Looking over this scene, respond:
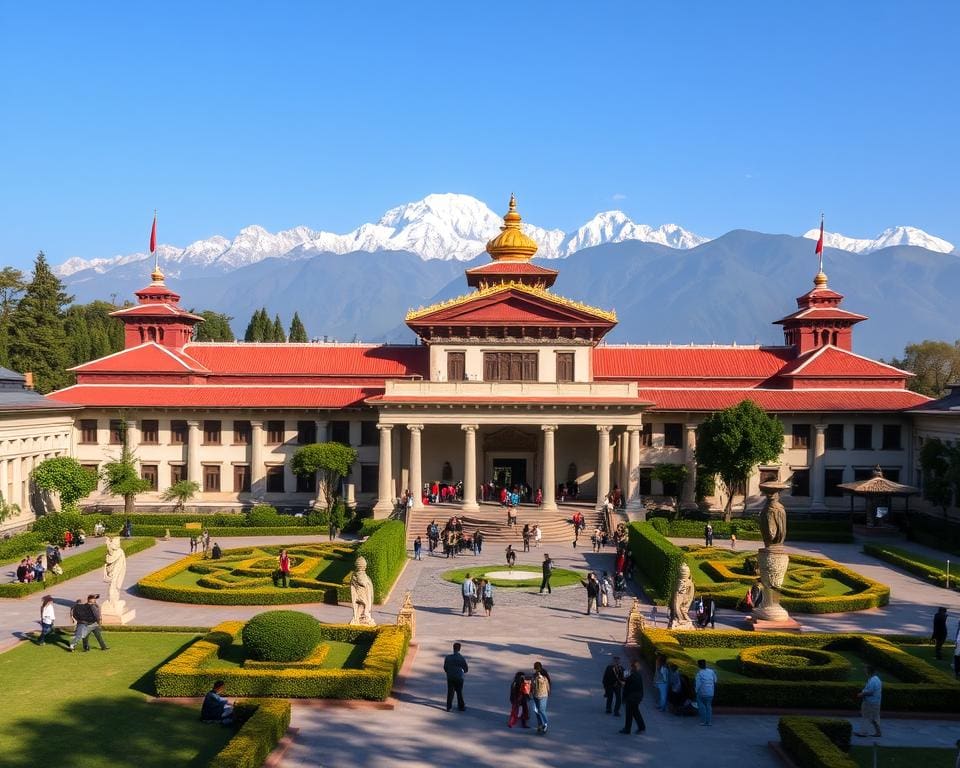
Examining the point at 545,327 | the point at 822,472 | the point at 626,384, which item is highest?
the point at 545,327

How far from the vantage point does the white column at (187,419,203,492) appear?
6394cm

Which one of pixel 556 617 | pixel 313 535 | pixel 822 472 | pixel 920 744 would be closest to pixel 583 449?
pixel 822 472

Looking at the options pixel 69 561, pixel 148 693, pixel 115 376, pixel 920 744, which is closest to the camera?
pixel 920 744

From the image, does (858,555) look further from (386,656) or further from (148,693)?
(148,693)

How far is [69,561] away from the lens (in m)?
45.2

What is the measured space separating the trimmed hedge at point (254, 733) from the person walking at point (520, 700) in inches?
223

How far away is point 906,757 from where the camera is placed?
21.5 m

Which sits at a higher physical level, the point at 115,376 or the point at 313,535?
the point at 115,376

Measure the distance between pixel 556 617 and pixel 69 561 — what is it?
24953 mm

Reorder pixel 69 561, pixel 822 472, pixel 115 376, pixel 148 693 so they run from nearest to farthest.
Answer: pixel 148 693, pixel 69 561, pixel 822 472, pixel 115 376

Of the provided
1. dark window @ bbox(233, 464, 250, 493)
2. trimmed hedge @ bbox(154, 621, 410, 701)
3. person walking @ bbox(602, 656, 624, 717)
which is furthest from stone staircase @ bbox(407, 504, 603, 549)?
person walking @ bbox(602, 656, 624, 717)

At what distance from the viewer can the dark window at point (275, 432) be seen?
64.8 meters

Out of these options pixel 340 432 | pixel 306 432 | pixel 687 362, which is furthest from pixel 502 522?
pixel 687 362

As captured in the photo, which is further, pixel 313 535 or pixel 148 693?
pixel 313 535
